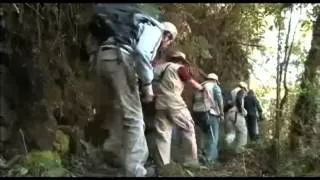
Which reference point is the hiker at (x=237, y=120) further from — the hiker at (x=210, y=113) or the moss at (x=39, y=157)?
the moss at (x=39, y=157)

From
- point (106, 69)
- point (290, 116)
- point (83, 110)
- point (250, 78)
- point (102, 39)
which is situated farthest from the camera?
point (250, 78)

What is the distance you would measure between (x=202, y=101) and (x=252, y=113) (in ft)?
4.73

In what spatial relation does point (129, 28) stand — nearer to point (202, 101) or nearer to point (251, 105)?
point (202, 101)

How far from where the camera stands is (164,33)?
5.07 meters

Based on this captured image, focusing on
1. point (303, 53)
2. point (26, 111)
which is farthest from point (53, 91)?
point (303, 53)

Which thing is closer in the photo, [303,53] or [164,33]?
[164,33]

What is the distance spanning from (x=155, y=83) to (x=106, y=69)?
3.23 feet

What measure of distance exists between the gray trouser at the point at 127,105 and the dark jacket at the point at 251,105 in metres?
3.53

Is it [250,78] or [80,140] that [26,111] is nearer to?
[80,140]

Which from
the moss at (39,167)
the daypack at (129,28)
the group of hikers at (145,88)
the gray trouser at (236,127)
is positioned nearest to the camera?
the moss at (39,167)

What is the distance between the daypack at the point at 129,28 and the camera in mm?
4352

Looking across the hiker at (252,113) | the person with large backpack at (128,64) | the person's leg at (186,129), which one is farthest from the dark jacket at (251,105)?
the person with large backpack at (128,64)

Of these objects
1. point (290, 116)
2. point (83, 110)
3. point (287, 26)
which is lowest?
point (290, 116)

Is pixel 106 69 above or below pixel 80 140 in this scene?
above
